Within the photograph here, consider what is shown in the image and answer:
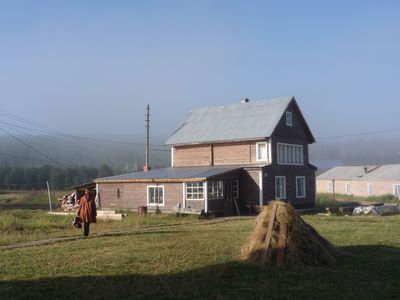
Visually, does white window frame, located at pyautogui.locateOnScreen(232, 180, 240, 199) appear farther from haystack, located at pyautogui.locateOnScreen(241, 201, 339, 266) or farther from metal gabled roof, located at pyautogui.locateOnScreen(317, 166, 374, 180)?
metal gabled roof, located at pyautogui.locateOnScreen(317, 166, 374, 180)

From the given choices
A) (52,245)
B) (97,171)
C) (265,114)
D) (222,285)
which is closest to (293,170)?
(265,114)

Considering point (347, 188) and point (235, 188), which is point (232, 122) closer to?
point (235, 188)

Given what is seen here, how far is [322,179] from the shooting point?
73875mm

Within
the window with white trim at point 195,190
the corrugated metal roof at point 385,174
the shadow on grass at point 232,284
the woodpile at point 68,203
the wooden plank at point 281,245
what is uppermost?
the corrugated metal roof at point 385,174

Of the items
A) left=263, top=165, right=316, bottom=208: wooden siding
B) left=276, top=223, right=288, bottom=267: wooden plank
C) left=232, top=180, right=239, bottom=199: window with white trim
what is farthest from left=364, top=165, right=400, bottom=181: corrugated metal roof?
left=276, top=223, right=288, bottom=267: wooden plank

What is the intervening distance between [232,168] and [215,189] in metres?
2.10

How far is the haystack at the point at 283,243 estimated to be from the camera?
35.6ft

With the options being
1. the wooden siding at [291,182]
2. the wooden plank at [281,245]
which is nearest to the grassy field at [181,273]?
the wooden plank at [281,245]

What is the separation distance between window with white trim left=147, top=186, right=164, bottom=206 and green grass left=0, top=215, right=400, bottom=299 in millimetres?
18739

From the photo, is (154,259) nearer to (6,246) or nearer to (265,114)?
(6,246)

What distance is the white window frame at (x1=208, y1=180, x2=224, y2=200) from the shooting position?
1241 inches

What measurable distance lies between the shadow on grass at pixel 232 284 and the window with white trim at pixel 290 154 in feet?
78.0

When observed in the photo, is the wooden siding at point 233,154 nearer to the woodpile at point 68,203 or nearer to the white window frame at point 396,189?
the woodpile at point 68,203

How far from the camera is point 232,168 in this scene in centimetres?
3331
